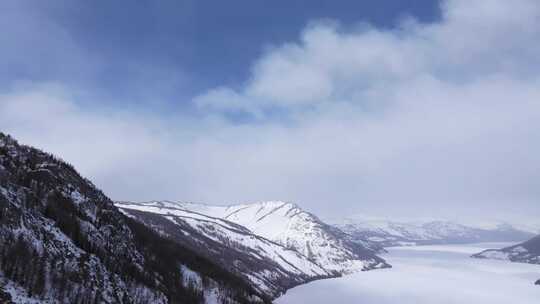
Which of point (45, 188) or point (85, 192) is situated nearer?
point (45, 188)

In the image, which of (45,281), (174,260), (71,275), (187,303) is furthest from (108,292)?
(174,260)

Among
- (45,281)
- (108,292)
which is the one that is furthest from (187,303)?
(45,281)

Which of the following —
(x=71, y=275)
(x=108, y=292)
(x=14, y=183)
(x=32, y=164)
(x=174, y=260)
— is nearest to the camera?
(x=71, y=275)

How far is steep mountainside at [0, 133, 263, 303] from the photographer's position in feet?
188

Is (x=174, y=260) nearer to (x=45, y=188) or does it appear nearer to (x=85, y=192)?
(x=85, y=192)

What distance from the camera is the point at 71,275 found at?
2544 inches

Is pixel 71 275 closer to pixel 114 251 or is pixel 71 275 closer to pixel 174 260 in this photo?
pixel 114 251

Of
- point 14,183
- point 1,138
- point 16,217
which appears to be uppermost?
point 1,138

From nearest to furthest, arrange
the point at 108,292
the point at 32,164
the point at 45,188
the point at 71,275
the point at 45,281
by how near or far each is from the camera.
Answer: the point at 45,281 < the point at 71,275 < the point at 108,292 < the point at 45,188 < the point at 32,164

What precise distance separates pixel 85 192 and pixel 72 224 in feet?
102

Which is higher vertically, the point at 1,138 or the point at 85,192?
the point at 1,138

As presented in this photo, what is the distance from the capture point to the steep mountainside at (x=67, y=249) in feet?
188

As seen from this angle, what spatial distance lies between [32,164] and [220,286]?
77.8 meters

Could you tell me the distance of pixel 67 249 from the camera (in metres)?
70.4
